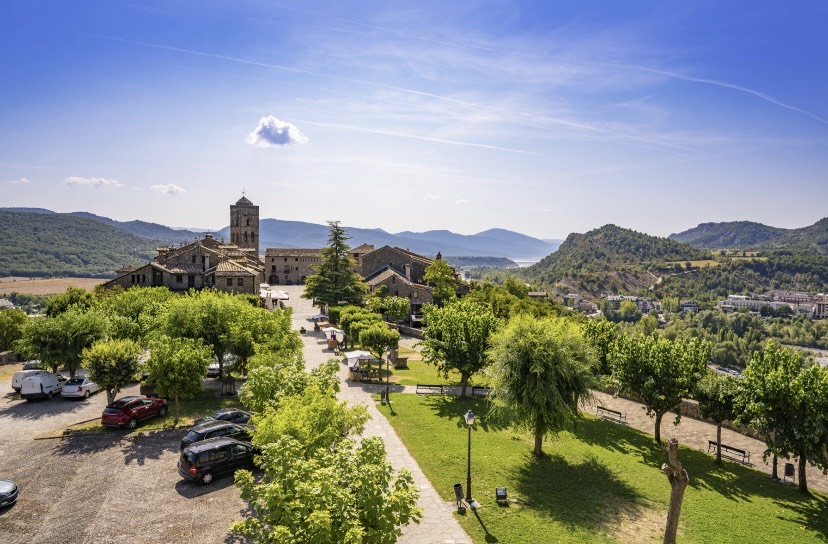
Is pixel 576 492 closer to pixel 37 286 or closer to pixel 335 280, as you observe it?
pixel 335 280

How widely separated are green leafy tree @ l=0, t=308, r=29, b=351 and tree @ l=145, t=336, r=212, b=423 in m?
28.9

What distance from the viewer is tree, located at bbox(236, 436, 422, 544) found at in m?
9.47

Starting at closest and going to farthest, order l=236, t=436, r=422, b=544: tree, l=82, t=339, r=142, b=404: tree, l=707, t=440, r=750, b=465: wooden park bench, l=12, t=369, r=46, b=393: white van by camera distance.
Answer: l=236, t=436, r=422, b=544: tree
l=82, t=339, r=142, b=404: tree
l=707, t=440, r=750, b=465: wooden park bench
l=12, t=369, r=46, b=393: white van

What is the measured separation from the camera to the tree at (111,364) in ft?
84.0

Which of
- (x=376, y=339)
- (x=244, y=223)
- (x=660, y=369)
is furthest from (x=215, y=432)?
(x=244, y=223)

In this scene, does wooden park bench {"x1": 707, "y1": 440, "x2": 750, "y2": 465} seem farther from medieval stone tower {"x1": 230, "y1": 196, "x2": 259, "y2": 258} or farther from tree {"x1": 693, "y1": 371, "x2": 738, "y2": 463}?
medieval stone tower {"x1": 230, "y1": 196, "x2": 259, "y2": 258}

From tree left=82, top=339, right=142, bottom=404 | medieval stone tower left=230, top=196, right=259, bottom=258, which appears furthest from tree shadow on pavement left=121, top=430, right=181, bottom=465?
medieval stone tower left=230, top=196, right=259, bottom=258

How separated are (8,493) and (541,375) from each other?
21.1 metres

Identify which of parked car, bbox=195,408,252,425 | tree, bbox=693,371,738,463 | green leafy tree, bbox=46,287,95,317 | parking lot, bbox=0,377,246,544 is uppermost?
green leafy tree, bbox=46,287,95,317

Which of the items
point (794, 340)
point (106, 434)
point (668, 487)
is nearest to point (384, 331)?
point (106, 434)

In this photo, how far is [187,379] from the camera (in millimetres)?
24531

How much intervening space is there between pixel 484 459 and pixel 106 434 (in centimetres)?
1838

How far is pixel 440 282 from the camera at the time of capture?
70.0 meters

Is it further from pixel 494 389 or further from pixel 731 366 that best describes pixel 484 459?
pixel 731 366
